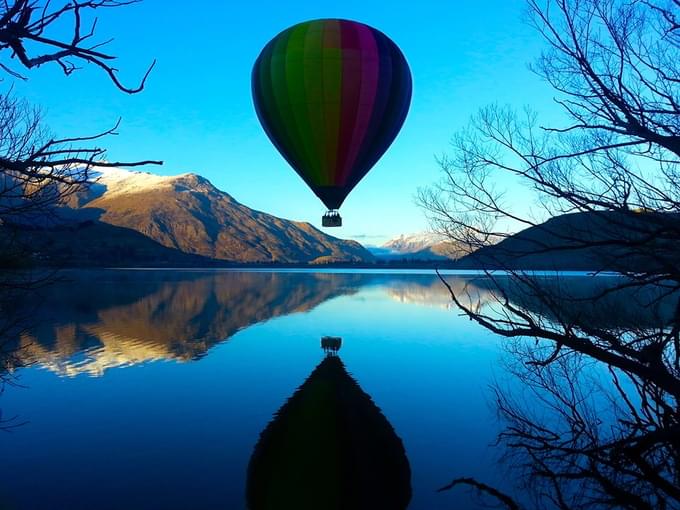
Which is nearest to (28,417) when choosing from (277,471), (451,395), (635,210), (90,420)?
(90,420)

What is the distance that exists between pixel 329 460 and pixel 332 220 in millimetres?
26044

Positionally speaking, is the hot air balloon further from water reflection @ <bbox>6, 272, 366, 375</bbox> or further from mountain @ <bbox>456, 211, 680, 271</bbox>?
mountain @ <bbox>456, 211, 680, 271</bbox>

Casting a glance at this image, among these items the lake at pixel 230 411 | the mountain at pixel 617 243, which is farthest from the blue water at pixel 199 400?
the mountain at pixel 617 243

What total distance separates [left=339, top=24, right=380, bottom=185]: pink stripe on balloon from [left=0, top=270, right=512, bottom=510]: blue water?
12328mm

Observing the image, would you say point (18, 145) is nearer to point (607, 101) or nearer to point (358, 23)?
point (607, 101)

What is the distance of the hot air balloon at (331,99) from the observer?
35.4 metres

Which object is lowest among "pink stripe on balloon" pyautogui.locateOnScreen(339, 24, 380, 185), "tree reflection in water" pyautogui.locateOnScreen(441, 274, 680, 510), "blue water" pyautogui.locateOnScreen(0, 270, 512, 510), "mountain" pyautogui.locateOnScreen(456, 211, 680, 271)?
"blue water" pyautogui.locateOnScreen(0, 270, 512, 510)

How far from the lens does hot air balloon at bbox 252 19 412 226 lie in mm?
35406

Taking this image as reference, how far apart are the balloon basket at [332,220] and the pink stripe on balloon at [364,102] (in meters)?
2.83

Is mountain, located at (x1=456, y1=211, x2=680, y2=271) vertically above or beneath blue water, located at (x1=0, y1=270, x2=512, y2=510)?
above

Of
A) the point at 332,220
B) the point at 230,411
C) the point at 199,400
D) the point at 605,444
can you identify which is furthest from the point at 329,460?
the point at 332,220

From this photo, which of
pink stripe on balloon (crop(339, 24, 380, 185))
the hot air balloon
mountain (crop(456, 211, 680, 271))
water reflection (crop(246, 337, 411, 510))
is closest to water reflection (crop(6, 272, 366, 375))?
water reflection (crop(246, 337, 411, 510))

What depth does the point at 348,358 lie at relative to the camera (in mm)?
28875

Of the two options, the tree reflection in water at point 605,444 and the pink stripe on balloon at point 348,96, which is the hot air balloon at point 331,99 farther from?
the tree reflection in water at point 605,444
